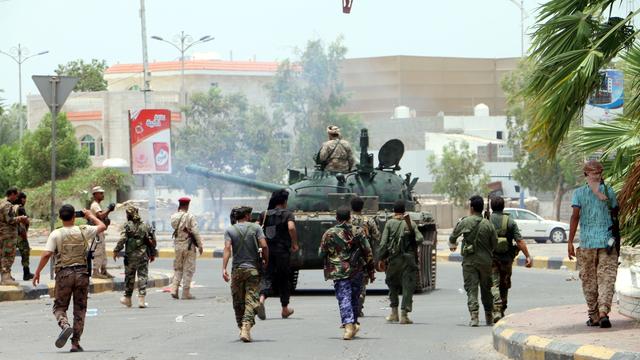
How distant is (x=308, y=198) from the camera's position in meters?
23.1

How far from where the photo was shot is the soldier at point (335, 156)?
2353cm

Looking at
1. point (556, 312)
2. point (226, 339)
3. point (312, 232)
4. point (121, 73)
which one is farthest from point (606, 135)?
point (121, 73)

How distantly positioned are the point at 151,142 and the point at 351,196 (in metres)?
14.6

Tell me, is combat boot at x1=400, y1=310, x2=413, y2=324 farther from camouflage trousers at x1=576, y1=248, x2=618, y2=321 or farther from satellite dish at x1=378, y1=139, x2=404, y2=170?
satellite dish at x1=378, y1=139, x2=404, y2=170

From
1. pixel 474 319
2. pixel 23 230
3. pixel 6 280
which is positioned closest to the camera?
pixel 474 319

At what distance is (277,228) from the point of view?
17.4 m

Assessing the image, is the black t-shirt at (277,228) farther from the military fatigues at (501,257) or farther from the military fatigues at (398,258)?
the military fatigues at (501,257)

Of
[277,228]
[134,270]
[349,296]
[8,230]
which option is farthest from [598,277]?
[8,230]

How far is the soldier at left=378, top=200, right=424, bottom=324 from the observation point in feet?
54.4

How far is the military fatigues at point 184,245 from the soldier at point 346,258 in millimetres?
6242

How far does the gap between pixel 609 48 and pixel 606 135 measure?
2419 millimetres

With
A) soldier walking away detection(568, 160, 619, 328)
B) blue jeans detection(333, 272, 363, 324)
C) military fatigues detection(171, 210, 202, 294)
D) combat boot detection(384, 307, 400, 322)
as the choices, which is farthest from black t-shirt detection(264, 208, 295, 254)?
soldier walking away detection(568, 160, 619, 328)

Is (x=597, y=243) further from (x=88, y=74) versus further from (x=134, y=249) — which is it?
(x=88, y=74)

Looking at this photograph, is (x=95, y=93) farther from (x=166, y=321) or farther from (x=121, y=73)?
(x=166, y=321)
